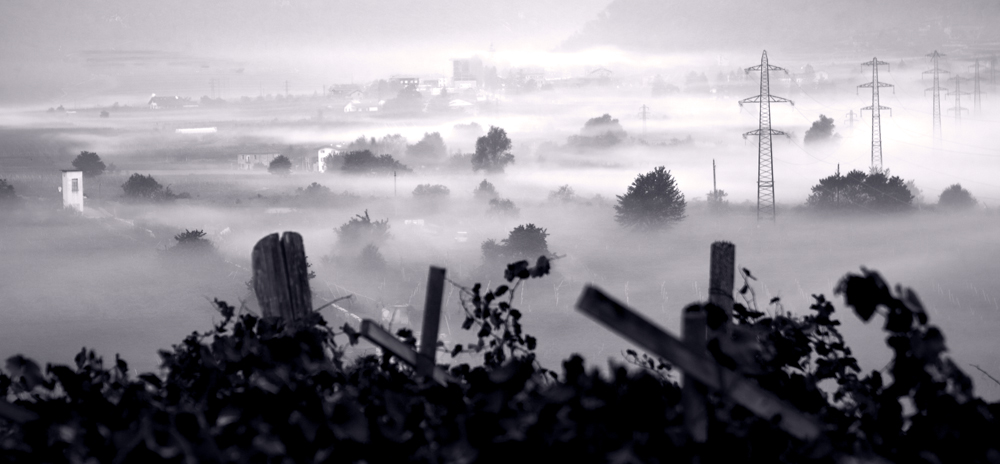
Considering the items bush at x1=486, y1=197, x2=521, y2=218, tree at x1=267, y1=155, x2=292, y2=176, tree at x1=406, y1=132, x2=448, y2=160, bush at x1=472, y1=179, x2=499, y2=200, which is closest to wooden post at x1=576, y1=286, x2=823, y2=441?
tree at x1=267, y1=155, x2=292, y2=176

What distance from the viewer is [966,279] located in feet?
139

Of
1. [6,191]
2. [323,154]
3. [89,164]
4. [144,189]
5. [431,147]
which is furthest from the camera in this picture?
[431,147]

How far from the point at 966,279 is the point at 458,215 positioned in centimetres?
2791

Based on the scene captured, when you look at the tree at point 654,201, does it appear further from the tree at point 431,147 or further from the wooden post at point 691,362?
the wooden post at point 691,362

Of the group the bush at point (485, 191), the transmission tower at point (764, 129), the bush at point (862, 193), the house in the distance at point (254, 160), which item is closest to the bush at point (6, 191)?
the house in the distance at point (254, 160)

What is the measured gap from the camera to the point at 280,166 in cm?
3291

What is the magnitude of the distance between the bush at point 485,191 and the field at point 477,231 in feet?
1.77

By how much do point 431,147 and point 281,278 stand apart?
124 ft

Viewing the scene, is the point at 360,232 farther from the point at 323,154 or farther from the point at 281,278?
the point at 281,278

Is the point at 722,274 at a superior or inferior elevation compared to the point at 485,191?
inferior

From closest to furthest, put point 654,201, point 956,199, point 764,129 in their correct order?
point 764,129 < point 956,199 < point 654,201

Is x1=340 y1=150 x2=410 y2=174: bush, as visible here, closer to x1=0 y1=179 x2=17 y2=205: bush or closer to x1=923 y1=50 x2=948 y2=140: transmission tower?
x1=0 y1=179 x2=17 y2=205: bush

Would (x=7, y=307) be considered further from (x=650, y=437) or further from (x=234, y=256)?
(x=650, y=437)

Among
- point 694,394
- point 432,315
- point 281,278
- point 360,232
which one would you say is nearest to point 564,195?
A: point 360,232
